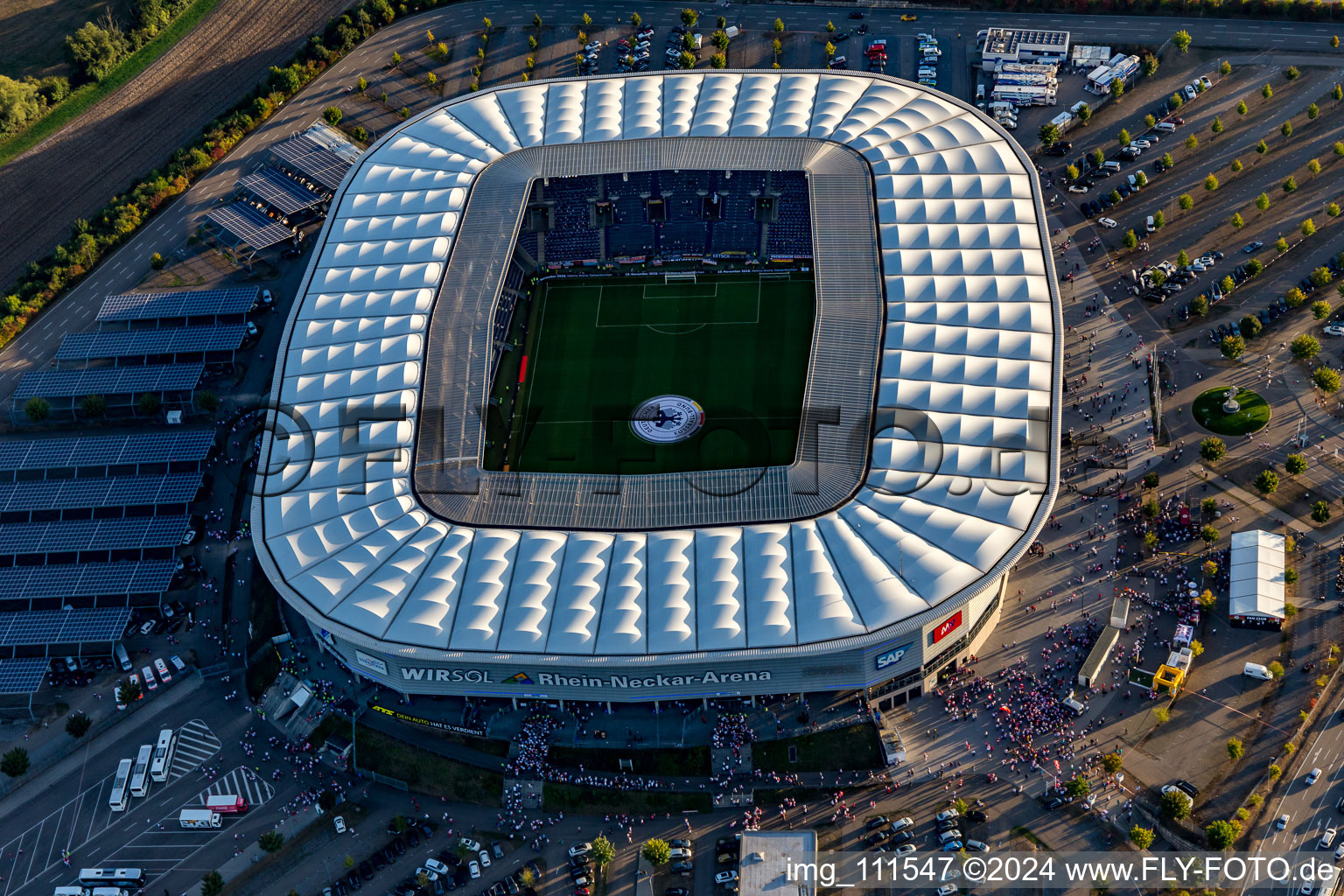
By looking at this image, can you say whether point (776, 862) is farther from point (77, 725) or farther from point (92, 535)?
point (92, 535)

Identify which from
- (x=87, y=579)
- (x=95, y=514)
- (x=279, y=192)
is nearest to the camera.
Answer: (x=87, y=579)

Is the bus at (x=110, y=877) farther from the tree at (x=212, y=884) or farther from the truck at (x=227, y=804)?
the truck at (x=227, y=804)

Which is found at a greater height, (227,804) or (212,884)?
(227,804)

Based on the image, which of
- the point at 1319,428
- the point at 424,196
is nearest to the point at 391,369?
the point at 424,196

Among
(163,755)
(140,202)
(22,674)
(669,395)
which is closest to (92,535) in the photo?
(22,674)

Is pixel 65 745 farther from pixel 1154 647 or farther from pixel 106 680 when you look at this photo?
pixel 1154 647

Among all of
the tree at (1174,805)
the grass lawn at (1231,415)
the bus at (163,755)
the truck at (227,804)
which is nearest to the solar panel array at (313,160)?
the bus at (163,755)
